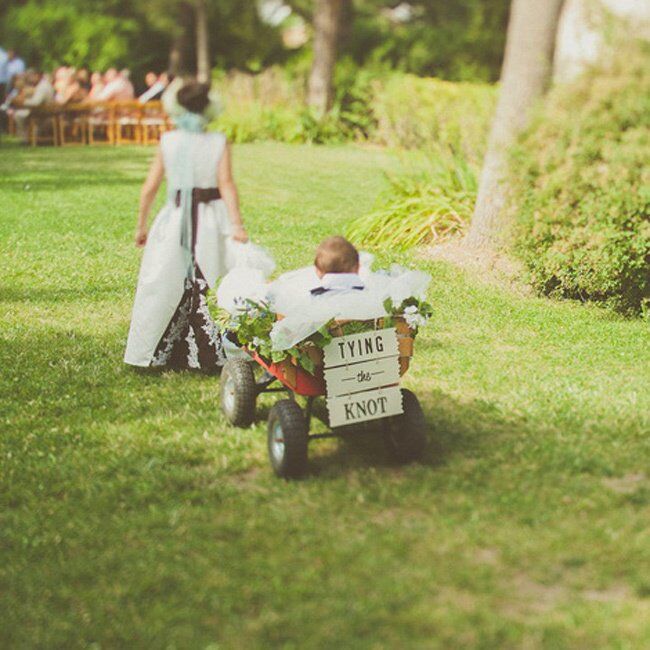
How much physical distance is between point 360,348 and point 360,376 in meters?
0.13

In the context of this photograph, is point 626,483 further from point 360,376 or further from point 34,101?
point 34,101

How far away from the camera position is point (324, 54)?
24.2m

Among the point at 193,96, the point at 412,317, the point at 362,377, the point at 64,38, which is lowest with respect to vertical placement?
the point at 362,377

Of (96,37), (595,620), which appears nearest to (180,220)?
(595,620)

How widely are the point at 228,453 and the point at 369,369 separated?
84cm

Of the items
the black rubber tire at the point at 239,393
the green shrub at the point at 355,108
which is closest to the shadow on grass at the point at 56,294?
the black rubber tire at the point at 239,393

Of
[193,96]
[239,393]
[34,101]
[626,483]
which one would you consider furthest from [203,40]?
[626,483]

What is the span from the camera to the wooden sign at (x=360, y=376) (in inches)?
193

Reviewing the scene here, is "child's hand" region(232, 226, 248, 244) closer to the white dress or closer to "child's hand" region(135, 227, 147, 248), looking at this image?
the white dress

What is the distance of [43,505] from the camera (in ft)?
15.5

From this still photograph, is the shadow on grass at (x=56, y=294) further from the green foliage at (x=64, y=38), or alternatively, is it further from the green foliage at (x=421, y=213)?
the green foliage at (x=64, y=38)

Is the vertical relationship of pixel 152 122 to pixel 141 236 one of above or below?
above

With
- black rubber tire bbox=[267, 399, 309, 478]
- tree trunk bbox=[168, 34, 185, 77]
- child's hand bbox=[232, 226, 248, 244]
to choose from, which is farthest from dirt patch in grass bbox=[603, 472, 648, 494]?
tree trunk bbox=[168, 34, 185, 77]

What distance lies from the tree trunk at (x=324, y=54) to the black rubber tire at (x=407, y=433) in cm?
1923
